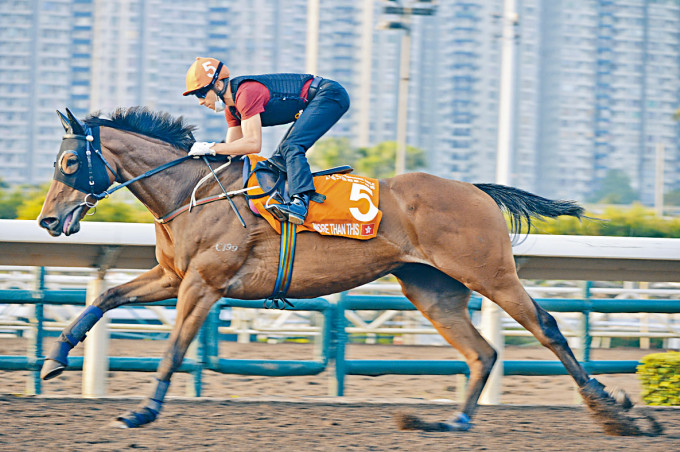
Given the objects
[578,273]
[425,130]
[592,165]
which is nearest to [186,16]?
[425,130]

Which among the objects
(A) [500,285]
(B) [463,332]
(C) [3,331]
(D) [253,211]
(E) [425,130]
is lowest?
(C) [3,331]

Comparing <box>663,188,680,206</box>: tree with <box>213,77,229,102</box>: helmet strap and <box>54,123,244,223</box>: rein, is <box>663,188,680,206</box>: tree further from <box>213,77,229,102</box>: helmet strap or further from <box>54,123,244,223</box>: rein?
<box>54,123,244,223</box>: rein

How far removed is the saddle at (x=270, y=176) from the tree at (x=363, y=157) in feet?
58.5

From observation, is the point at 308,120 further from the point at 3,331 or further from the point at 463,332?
the point at 3,331

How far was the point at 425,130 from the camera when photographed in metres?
42.8

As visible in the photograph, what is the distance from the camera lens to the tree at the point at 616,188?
132 ft

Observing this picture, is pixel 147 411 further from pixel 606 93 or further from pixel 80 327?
pixel 606 93

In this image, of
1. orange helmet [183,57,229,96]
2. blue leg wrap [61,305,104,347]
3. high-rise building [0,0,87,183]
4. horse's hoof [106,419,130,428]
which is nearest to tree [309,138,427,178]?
high-rise building [0,0,87,183]

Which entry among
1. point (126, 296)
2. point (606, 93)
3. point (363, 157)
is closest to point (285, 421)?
point (126, 296)

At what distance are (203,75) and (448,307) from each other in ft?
6.49

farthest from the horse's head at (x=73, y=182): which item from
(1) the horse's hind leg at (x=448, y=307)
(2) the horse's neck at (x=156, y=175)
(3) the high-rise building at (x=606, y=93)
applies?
(3) the high-rise building at (x=606, y=93)

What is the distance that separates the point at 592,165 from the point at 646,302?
1573 inches

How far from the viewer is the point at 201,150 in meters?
4.75

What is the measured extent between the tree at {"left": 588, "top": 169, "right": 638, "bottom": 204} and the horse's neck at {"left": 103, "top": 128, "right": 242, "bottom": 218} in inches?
1460
